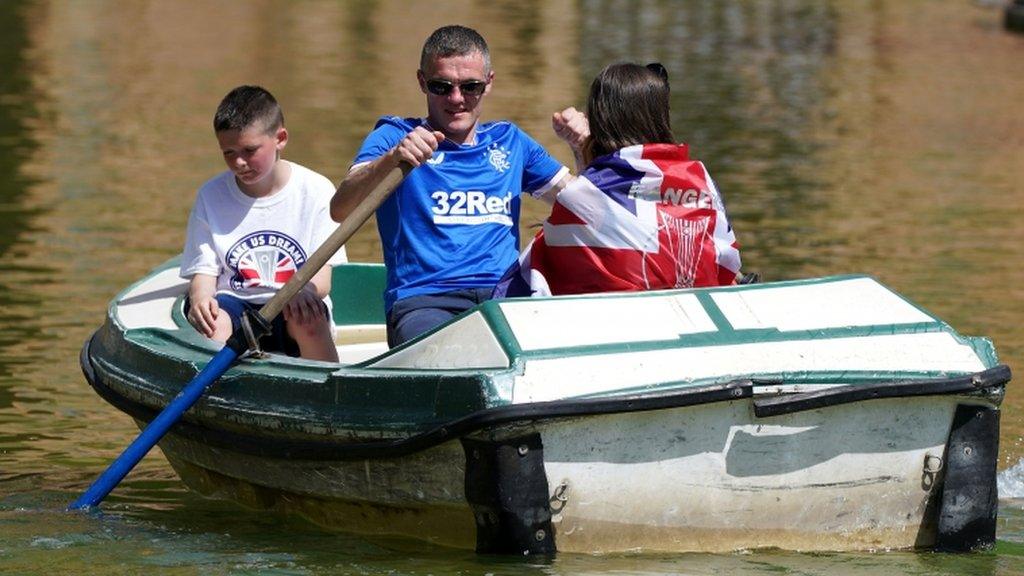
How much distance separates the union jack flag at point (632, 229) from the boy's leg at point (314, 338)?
102 cm

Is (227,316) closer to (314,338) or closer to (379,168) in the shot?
(314,338)

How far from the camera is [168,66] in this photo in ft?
79.6

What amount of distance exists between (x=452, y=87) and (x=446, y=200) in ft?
1.17

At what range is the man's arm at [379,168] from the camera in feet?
19.7

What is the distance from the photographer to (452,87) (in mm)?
6348

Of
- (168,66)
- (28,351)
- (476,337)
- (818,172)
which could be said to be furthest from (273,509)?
(168,66)

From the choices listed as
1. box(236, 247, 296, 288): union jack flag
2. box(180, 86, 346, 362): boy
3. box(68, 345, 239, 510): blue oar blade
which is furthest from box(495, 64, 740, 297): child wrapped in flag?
box(236, 247, 296, 288): union jack flag

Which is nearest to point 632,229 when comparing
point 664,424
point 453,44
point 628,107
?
point 628,107

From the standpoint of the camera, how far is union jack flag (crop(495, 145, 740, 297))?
5863 millimetres

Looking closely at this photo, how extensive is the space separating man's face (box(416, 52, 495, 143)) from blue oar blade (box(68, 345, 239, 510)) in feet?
3.24

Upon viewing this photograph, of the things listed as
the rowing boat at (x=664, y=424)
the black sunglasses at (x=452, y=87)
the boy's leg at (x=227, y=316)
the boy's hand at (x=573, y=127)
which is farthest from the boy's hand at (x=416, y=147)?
the boy's leg at (x=227, y=316)

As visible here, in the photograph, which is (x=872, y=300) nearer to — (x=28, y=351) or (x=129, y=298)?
(x=129, y=298)

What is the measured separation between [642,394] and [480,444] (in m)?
0.46

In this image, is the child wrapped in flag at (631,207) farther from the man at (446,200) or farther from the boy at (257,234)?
the boy at (257,234)
